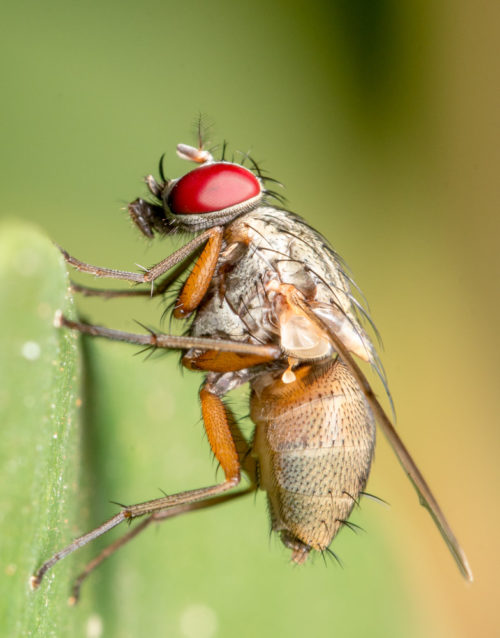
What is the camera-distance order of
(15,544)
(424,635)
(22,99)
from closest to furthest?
(15,544)
(424,635)
(22,99)

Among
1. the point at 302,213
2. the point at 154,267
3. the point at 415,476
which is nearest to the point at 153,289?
the point at 154,267

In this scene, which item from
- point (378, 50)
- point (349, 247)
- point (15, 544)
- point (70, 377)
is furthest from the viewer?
point (349, 247)

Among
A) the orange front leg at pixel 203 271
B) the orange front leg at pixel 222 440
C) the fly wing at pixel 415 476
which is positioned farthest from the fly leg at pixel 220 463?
the fly wing at pixel 415 476

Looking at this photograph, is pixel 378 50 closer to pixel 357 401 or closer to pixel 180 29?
pixel 180 29

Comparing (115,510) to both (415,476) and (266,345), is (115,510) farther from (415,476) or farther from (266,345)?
(415,476)

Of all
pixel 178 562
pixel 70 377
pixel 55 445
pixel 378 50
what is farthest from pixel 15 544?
pixel 378 50

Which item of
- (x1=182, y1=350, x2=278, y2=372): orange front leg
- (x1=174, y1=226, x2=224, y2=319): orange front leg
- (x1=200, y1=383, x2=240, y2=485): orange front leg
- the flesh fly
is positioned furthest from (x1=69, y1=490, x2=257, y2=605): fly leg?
(x1=174, y1=226, x2=224, y2=319): orange front leg

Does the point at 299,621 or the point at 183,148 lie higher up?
the point at 183,148
